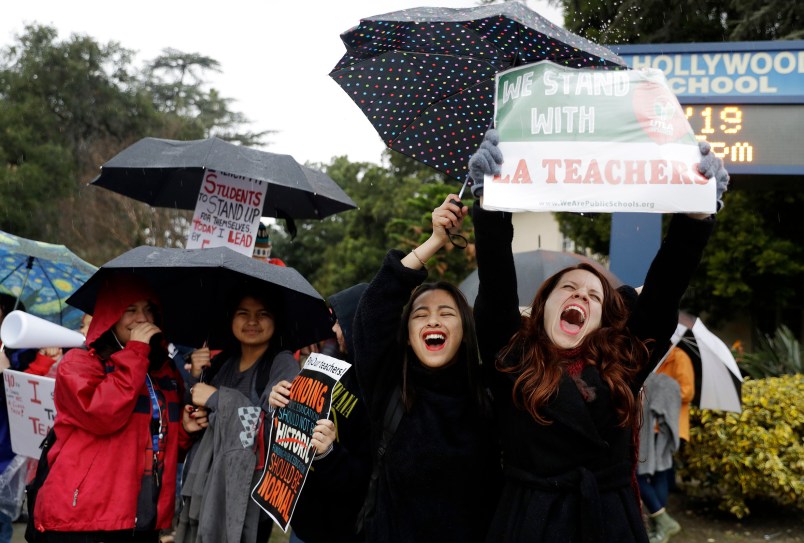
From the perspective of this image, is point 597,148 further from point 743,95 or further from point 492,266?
point 743,95

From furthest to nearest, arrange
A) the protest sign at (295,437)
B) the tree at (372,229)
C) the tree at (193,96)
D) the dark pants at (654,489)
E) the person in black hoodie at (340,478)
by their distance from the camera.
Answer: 1. the tree at (193,96)
2. the tree at (372,229)
3. the dark pants at (654,489)
4. the person in black hoodie at (340,478)
5. the protest sign at (295,437)

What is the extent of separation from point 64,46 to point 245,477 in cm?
3481

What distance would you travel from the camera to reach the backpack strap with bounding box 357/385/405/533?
3133 millimetres

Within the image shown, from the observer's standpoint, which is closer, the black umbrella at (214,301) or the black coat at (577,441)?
the black coat at (577,441)

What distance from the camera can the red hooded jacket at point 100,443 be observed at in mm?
3586

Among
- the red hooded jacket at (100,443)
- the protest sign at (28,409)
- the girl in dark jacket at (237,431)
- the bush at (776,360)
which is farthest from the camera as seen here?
the bush at (776,360)

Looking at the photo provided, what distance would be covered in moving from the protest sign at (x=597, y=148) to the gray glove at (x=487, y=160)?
27 millimetres

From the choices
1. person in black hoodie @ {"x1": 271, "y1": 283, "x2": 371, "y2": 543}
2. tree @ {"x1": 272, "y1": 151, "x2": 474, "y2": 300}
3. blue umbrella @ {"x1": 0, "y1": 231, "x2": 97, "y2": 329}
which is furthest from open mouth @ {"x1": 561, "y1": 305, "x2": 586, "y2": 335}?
tree @ {"x1": 272, "y1": 151, "x2": 474, "y2": 300}

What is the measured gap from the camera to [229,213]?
520cm

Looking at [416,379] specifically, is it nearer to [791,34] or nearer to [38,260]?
[38,260]

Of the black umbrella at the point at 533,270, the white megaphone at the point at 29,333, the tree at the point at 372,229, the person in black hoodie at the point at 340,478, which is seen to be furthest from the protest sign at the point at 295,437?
the tree at the point at 372,229

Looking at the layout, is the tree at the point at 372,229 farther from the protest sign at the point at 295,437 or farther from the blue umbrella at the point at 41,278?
the protest sign at the point at 295,437

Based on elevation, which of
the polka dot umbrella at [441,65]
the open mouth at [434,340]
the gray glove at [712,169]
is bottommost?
the open mouth at [434,340]

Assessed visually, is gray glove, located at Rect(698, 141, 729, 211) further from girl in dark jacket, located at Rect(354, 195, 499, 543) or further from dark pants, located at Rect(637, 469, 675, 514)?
dark pants, located at Rect(637, 469, 675, 514)
